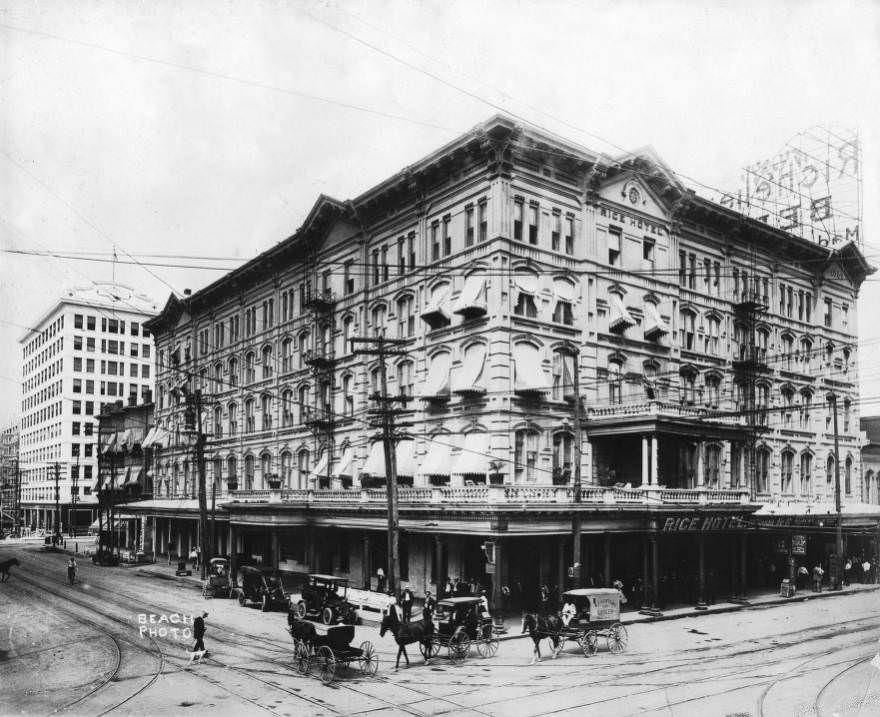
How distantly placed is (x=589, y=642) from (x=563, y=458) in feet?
42.8

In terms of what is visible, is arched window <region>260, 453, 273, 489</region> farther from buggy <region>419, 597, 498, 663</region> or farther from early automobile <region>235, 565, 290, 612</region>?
A: buggy <region>419, 597, 498, 663</region>

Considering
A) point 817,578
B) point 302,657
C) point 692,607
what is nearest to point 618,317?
point 692,607

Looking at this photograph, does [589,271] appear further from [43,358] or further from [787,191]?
[43,358]

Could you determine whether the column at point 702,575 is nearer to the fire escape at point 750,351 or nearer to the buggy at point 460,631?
the fire escape at point 750,351

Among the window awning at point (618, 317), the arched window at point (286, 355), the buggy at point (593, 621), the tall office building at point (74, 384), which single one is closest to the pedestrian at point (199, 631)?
the buggy at point (593, 621)

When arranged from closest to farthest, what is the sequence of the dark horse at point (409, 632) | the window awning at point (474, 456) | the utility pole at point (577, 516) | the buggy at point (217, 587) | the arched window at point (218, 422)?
the dark horse at point (409, 632) < the utility pole at point (577, 516) < the window awning at point (474, 456) < the buggy at point (217, 587) < the arched window at point (218, 422)

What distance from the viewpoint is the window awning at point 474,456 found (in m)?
32.7

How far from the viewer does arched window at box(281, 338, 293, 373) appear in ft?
159

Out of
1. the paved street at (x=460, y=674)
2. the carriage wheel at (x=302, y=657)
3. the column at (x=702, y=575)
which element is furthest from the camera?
the column at (x=702, y=575)

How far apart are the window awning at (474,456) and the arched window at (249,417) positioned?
22222mm

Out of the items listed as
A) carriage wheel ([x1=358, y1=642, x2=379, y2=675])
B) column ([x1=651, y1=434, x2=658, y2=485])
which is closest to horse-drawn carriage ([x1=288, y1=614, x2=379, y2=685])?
carriage wheel ([x1=358, y1=642, x2=379, y2=675])

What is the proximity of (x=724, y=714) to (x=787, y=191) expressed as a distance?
37.2m

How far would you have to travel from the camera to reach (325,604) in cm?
2483

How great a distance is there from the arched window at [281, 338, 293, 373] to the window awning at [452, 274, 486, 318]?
17216 millimetres
